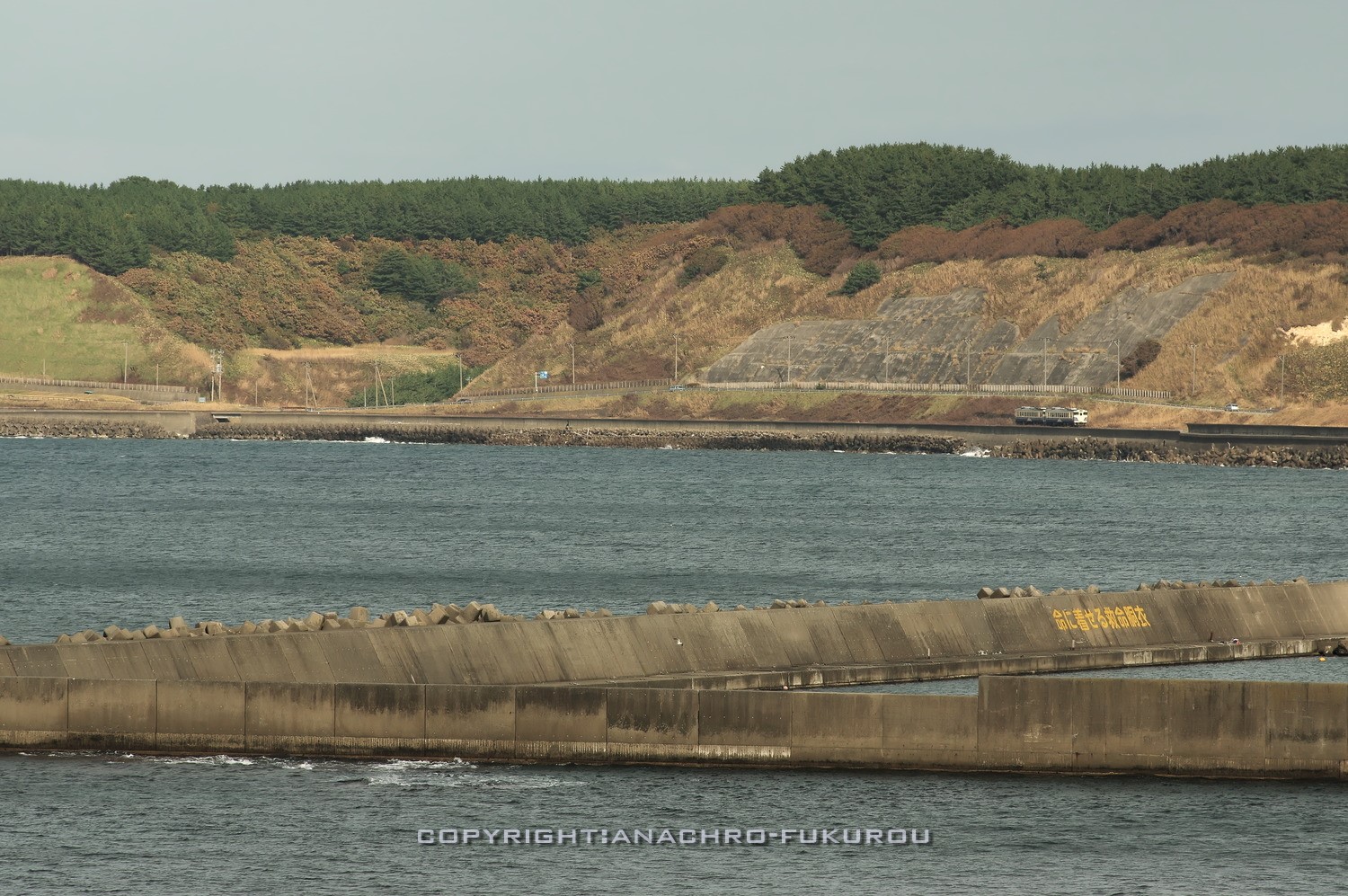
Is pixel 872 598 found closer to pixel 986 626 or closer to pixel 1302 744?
pixel 986 626

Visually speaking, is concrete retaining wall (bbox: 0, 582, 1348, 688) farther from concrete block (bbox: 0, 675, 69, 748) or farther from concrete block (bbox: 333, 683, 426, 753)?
concrete block (bbox: 333, 683, 426, 753)

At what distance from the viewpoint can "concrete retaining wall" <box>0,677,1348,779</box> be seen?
29.7 meters

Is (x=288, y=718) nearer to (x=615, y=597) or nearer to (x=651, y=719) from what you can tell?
(x=651, y=719)

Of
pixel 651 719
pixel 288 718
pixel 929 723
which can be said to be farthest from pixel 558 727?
pixel 929 723

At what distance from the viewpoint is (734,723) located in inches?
1182

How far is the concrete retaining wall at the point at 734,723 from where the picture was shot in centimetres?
2972

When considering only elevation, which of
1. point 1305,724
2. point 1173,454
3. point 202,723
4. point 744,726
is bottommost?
point 202,723

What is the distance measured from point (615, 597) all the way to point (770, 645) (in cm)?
2280

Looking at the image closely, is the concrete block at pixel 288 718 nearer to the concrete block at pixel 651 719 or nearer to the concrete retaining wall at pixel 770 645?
the concrete retaining wall at pixel 770 645

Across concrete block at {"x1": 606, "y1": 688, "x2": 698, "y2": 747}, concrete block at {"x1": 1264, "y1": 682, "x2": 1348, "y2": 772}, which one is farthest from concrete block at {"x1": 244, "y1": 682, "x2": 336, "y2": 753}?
concrete block at {"x1": 1264, "y1": 682, "x2": 1348, "y2": 772}

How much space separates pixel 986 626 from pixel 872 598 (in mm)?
18559

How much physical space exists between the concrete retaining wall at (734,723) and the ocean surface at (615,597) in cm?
39

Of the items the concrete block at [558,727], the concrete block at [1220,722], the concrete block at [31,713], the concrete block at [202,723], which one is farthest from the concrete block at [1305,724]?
the concrete block at [31,713]

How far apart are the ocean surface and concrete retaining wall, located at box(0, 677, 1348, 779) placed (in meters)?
0.39
